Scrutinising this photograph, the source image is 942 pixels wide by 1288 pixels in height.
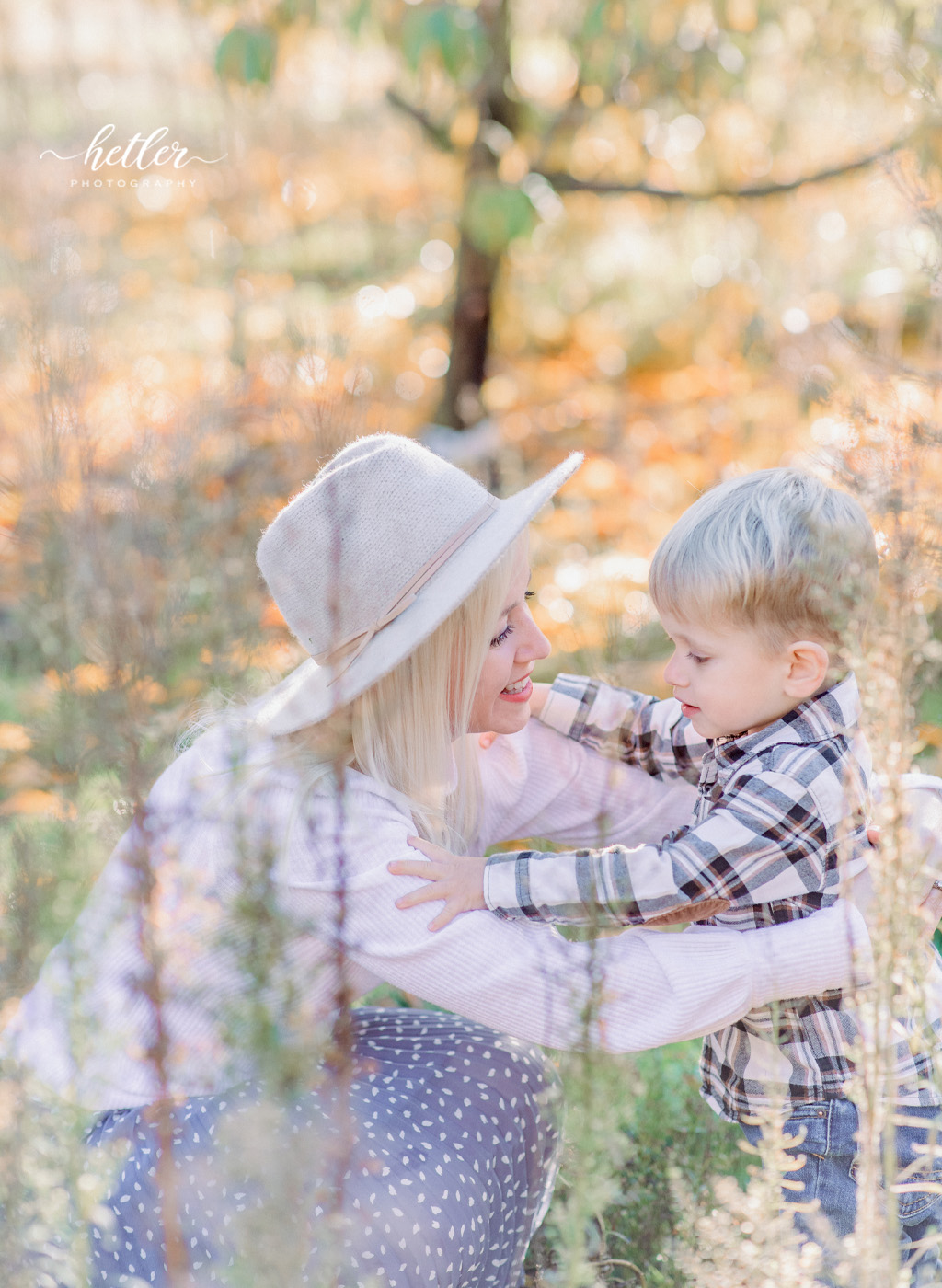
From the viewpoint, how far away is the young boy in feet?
4.80

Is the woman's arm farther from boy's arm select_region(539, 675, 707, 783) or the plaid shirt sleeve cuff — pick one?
the plaid shirt sleeve cuff

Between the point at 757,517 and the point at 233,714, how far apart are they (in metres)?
0.75

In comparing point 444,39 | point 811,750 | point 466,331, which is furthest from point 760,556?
point 466,331

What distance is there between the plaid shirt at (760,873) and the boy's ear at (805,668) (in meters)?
0.04

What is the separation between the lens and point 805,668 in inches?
62.0

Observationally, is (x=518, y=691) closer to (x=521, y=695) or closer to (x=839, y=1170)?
(x=521, y=695)

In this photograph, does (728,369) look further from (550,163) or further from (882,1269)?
(882,1269)

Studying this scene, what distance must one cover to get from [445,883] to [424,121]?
14.8ft

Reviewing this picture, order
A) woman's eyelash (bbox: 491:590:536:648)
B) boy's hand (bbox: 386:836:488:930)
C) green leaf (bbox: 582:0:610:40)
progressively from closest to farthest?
boy's hand (bbox: 386:836:488:930)
woman's eyelash (bbox: 491:590:536:648)
green leaf (bbox: 582:0:610:40)

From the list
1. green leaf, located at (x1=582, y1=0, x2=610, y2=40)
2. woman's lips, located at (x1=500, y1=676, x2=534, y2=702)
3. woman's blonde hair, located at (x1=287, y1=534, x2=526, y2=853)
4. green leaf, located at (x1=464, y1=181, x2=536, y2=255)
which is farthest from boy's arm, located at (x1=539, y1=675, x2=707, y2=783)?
green leaf, located at (x1=582, y1=0, x2=610, y2=40)

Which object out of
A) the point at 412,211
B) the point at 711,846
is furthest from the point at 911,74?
the point at 412,211

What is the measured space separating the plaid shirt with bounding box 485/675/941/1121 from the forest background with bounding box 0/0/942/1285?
0.65 feet

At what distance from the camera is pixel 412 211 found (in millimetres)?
6473

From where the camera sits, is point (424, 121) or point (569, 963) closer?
point (569, 963)
